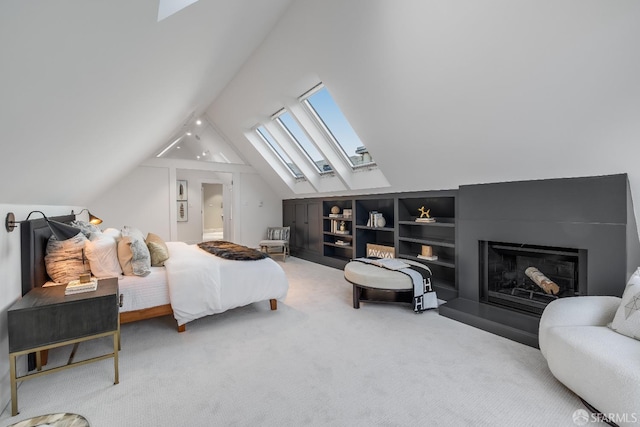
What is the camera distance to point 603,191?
234 cm

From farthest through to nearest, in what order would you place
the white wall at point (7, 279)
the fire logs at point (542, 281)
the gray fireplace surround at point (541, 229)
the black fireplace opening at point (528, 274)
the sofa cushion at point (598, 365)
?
the fire logs at point (542, 281), the black fireplace opening at point (528, 274), the gray fireplace surround at point (541, 229), the white wall at point (7, 279), the sofa cushion at point (598, 365)

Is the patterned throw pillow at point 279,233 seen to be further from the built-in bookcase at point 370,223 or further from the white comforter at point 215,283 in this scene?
the white comforter at point 215,283

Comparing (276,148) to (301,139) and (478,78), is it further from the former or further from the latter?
(478,78)

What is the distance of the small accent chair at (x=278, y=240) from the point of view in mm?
6262

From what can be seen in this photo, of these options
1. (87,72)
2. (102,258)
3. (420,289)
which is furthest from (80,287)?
(420,289)

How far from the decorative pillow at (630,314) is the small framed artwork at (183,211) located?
27.5 feet

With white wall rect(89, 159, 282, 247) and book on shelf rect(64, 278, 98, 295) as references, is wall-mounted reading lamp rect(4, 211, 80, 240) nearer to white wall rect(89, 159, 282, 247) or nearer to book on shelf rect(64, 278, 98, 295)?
book on shelf rect(64, 278, 98, 295)

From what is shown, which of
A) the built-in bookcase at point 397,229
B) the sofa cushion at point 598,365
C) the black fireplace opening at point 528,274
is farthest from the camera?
the built-in bookcase at point 397,229

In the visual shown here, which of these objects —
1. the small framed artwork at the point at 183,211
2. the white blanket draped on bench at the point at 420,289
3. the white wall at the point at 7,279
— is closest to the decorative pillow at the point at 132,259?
the white wall at the point at 7,279

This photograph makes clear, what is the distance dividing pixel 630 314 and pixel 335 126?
3.60 m

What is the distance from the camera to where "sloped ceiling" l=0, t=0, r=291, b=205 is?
0.87 metres

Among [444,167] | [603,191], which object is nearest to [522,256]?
[603,191]

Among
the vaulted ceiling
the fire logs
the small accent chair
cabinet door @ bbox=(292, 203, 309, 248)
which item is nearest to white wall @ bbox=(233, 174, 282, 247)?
the small accent chair

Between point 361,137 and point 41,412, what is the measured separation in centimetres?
363
